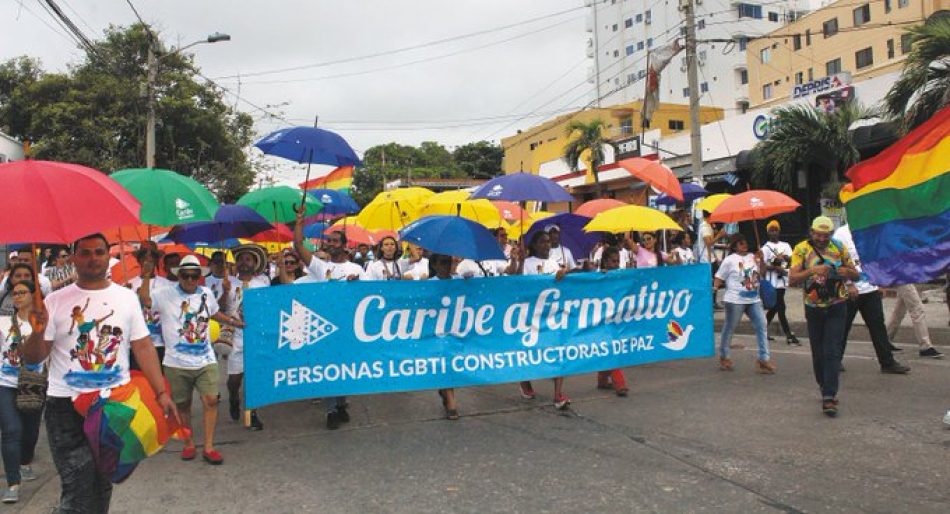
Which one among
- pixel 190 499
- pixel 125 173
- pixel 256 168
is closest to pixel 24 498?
pixel 190 499

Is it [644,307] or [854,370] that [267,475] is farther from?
[854,370]

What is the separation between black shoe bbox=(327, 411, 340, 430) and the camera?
6.66 meters

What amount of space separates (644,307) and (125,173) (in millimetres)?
5045

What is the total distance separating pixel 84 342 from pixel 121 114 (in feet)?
83.8

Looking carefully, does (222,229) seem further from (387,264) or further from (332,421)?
(332,421)

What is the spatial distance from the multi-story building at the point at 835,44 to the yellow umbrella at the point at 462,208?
31.7 meters

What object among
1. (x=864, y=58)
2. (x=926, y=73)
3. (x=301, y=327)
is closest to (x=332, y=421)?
(x=301, y=327)

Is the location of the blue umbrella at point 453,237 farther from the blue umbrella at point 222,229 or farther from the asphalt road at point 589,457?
the blue umbrella at point 222,229

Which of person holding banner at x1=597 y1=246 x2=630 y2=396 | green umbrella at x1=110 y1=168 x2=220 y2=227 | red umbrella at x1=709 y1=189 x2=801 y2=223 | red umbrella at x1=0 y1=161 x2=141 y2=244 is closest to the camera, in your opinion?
red umbrella at x1=0 y1=161 x2=141 y2=244

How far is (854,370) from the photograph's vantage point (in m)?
8.45


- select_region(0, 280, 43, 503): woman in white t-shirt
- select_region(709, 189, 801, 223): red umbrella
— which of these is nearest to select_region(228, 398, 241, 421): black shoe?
select_region(0, 280, 43, 503): woman in white t-shirt

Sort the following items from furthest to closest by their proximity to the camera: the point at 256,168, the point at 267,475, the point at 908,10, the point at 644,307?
the point at 908,10
the point at 256,168
the point at 644,307
the point at 267,475

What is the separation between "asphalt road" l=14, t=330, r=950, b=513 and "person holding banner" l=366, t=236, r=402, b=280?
149 cm

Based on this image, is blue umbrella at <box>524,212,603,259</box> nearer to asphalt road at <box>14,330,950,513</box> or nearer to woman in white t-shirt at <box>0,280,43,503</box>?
asphalt road at <box>14,330,950,513</box>
